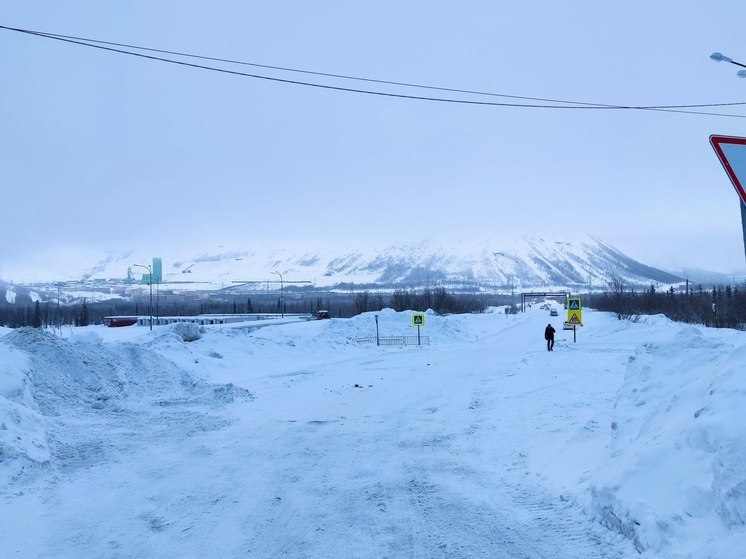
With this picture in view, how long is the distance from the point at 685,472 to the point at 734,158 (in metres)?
2.88

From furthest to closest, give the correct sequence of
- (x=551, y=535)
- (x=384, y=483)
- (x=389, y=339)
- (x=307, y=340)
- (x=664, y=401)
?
(x=389, y=339) < (x=307, y=340) < (x=384, y=483) < (x=664, y=401) < (x=551, y=535)

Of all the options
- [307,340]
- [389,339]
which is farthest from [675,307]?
[307,340]

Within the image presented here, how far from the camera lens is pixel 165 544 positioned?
675 cm

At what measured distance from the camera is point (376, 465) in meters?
10.2

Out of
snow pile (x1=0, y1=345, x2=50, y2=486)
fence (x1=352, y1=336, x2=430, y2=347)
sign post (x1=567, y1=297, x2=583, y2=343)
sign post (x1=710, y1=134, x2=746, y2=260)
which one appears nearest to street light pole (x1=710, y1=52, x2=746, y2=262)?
sign post (x1=710, y1=134, x2=746, y2=260)

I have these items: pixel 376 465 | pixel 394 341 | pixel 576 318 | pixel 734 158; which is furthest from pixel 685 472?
pixel 394 341

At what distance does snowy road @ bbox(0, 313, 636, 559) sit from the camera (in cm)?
676

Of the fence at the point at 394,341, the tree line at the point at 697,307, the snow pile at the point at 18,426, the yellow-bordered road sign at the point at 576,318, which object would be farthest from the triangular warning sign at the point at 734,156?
the tree line at the point at 697,307

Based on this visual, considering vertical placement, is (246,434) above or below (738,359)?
below

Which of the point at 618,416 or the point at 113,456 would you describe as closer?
the point at 618,416

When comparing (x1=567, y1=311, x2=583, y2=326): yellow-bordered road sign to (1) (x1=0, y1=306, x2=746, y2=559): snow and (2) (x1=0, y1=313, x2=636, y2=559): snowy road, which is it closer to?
(2) (x1=0, y1=313, x2=636, y2=559): snowy road

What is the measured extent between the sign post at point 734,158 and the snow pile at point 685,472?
6.69 ft

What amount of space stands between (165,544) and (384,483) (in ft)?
10.7

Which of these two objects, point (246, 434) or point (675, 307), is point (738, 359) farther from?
point (675, 307)
